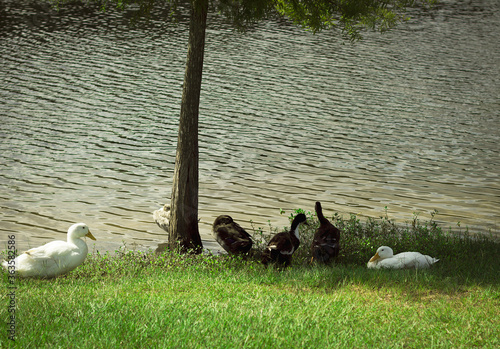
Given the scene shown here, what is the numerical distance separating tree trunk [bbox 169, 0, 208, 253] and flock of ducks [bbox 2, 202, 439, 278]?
1.77 feet

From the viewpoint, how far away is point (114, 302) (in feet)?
24.0

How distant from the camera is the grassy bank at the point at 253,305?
6.32m

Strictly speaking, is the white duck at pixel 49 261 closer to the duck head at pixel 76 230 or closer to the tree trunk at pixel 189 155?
the duck head at pixel 76 230

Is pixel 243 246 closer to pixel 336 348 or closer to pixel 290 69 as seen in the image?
pixel 336 348

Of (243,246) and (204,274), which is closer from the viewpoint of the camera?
(204,274)

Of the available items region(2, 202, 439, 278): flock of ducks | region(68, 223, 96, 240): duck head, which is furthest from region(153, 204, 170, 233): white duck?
region(68, 223, 96, 240): duck head

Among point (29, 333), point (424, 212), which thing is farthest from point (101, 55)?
point (29, 333)

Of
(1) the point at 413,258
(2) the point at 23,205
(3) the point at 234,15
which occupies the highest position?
(3) the point at 234,15

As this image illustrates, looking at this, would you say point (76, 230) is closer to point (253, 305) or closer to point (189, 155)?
point (189, 155)

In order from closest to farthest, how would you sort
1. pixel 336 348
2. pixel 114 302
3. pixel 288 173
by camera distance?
pixel 336 348 < pixel 114 302 < pixel 288 173

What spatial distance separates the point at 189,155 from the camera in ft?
37.2

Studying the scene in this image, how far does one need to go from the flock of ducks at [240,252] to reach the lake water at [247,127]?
2132 mm

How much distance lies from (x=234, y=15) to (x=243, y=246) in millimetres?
4053

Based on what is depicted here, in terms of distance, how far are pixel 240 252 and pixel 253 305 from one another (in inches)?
130
